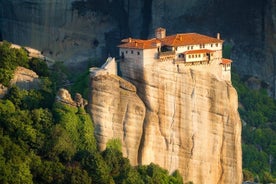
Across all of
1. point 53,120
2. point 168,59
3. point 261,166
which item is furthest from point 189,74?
point 261,166

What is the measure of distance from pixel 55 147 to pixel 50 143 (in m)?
0.33

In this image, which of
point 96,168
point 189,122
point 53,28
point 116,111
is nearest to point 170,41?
point 189,122

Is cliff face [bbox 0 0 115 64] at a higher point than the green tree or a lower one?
higher

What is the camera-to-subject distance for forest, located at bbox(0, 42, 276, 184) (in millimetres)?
47156

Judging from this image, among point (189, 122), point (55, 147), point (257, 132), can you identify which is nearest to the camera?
point (55, 147)

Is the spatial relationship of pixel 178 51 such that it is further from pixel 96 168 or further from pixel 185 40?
pixel 96 168

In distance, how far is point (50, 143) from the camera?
4812cm

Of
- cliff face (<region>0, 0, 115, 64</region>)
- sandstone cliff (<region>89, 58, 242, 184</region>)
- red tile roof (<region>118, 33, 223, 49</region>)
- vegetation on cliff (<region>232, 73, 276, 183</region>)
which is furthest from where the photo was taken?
cliff face (<region>0, 0, 115, 64</region>)

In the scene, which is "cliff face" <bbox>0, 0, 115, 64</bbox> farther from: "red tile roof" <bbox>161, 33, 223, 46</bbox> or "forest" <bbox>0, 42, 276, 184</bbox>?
"red tile roof" <bbox>161, 33, 223, 46</bbox>

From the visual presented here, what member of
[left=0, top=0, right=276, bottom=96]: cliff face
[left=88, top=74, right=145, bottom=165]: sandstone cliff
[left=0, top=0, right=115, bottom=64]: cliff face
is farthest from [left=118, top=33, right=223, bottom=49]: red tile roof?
[left=0, top=0, right=276, bottom=96]: cliff face

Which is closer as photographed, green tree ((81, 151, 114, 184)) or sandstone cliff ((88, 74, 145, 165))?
green tree ((81, 151, 114, 184))

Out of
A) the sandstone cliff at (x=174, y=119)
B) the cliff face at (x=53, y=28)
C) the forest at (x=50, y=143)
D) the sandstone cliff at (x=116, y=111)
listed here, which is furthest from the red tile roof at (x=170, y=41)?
the cliff face at (x=53, y=28)

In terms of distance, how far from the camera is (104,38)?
6669 cm

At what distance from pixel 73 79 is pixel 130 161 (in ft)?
17.4
